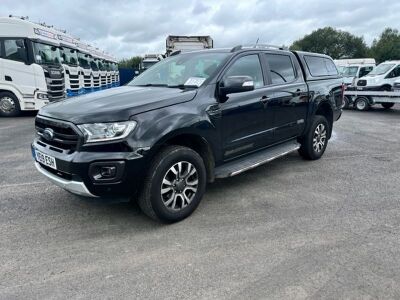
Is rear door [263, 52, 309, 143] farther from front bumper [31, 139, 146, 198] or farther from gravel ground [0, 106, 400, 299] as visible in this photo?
front bumper [31, 139, 146, 198]

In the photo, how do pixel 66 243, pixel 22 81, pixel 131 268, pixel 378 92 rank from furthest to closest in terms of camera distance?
pixel 378 92
pixel 22 81
pixel 66 243
pixel 131 268

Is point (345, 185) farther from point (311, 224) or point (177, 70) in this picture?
point (177, 70)

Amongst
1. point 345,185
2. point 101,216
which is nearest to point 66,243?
point 101,216

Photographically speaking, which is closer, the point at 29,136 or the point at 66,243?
the point at 66,243

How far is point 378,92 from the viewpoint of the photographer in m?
14.2

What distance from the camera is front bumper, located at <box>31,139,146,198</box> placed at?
3.17 metres

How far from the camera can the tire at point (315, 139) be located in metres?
6.00

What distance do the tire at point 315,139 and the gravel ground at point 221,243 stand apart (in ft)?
2.76

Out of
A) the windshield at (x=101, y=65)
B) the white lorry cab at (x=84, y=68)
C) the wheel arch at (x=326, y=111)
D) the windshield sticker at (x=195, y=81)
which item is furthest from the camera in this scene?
the windshield at (x=101, y=65)

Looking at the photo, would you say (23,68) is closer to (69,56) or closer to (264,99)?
(69,56)

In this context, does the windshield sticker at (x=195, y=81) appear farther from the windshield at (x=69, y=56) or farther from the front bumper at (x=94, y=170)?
the windshield at (x=69, y=56)

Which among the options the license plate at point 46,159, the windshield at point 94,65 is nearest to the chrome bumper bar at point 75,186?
the license plate at point 46,159

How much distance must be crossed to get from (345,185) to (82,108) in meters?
3.69

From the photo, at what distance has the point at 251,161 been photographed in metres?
4.60
